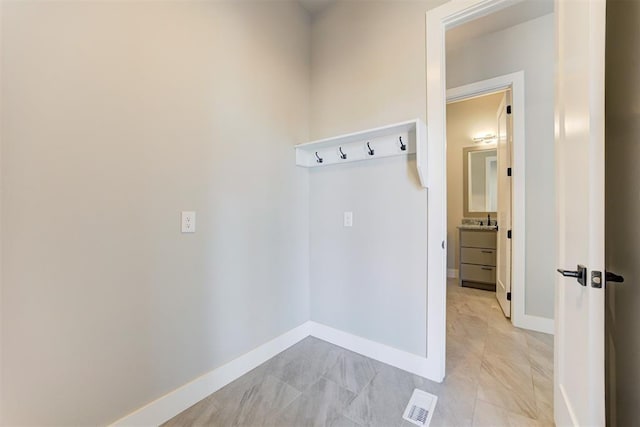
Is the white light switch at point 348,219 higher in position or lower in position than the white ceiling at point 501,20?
lower

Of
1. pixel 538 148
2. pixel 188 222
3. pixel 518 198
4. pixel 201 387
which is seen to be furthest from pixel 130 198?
pixel 538 148

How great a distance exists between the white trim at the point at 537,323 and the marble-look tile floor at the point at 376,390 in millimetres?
148

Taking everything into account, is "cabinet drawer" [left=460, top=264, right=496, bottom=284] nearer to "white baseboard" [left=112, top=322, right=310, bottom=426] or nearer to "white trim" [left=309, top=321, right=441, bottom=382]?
"white trim" [left=309, top=321, right=441, bottom=382]

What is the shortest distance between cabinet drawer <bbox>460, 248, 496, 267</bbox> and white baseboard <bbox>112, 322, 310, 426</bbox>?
9.76ft

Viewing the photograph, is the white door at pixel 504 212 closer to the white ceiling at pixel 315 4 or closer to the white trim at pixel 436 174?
the white trim at pixel 436 174

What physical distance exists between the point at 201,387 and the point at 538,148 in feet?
11.1

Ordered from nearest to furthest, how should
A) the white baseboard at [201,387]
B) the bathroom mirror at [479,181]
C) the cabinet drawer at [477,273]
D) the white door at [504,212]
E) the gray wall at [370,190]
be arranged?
1. the white baseboard at [201,387]
2. the gray wall at [370,190]
3. the white door at [504,212]
4. the cabinet drawer at [477,273]
5. the bathroom mirror at [479,181]

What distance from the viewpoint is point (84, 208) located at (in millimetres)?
1175

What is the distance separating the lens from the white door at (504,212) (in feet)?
8.98

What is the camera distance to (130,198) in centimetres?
132

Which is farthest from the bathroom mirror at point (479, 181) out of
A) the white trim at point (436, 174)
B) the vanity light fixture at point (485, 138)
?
the white trim at point (436, 174)

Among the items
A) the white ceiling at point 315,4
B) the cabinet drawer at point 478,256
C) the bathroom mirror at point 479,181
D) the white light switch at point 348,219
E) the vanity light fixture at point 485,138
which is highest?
the white ceiling at point 315,4

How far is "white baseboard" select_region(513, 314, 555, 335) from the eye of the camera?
2.46 metres

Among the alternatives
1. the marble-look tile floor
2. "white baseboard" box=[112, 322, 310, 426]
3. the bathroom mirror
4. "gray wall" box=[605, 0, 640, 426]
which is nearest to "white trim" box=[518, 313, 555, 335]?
the marble-look tile floor
